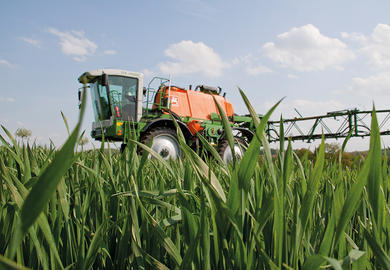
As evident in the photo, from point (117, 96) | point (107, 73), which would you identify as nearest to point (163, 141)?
point (117, 96)

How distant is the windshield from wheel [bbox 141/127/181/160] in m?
0.75

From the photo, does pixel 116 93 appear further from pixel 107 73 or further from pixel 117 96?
pixel 107 73

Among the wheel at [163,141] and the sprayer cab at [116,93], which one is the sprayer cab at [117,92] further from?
the wheel at [163,141]

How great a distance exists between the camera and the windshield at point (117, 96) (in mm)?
7001

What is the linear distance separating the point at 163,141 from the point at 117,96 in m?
1.49

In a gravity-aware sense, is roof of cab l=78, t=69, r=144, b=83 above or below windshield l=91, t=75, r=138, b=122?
above

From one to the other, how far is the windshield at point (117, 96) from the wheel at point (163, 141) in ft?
2.48

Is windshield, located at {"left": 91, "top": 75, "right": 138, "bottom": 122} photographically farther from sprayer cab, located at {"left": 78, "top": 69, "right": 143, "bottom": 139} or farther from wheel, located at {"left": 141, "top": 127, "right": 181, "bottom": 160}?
wheel, located at {"left": 141, "top": 127, "right": 181, "bottom": 160}

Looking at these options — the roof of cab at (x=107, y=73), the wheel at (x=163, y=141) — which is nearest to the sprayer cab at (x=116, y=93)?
the roof of cab at (x=107, y=73)

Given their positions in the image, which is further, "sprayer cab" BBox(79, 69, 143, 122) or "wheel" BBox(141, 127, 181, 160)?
"sprayer cab" BBox(79, 69, 143, 122)

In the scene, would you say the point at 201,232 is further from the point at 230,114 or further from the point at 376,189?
the point at 230,114

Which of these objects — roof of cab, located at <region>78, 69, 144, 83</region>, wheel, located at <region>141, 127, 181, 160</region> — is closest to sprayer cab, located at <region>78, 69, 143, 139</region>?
roof of cab, located at <region>78, 69, 144, 83</region>

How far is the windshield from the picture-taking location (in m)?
7.00

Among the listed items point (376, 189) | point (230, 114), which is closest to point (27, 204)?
point (376, 189)
